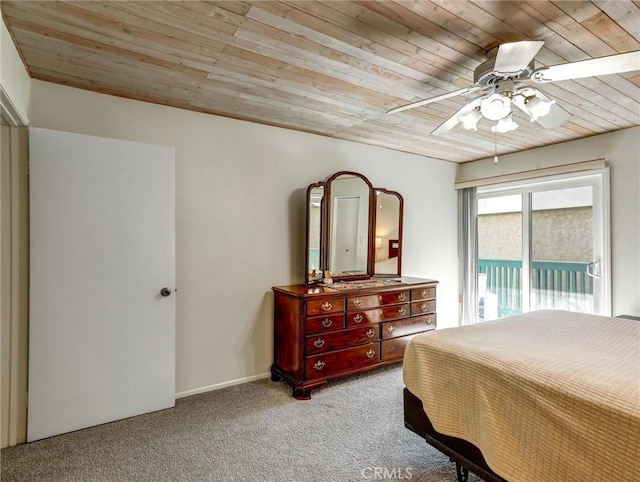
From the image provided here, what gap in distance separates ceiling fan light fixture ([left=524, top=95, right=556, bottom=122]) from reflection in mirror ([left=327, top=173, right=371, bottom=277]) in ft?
5.84

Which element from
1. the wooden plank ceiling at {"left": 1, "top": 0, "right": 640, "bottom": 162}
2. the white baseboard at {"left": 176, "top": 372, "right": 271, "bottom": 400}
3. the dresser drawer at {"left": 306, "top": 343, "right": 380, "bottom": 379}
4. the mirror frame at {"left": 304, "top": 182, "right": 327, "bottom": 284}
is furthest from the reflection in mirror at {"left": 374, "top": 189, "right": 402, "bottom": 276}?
the white baseboard at {"left": 176, "top": 372, "right": 271, "bottom": 400}

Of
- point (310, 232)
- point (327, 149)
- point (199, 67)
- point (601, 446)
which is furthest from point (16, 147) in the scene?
point (601, 446)

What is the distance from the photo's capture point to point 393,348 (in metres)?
3.12

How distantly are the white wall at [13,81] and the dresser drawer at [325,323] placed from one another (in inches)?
87.9

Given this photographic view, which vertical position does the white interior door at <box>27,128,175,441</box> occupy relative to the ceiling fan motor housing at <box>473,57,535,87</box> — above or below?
below

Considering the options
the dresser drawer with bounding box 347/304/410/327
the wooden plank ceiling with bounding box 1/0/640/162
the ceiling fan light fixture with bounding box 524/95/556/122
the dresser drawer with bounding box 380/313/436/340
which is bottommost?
the dresser drawer with bounding box 380/313/436/340

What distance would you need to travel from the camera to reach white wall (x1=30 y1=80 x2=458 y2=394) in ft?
7.98

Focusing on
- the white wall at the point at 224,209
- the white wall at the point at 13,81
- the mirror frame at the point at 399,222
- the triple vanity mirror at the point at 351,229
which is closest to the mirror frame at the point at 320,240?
the triple vanity mirror at the point at 351,229

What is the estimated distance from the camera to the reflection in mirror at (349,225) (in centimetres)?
329

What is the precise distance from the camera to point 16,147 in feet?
6.66

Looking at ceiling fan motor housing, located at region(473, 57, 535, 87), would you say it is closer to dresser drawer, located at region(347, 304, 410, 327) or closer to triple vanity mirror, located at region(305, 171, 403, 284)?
triple vanity mirror, located at region(305, 171, 403, 284)

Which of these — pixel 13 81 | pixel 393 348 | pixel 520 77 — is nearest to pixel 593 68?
pixel 520 77

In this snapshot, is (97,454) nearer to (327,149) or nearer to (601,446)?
(601,446)

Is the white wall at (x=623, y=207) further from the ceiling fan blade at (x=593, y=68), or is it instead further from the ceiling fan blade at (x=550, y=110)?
the ceiling fan blade at (x=593, y=68)
